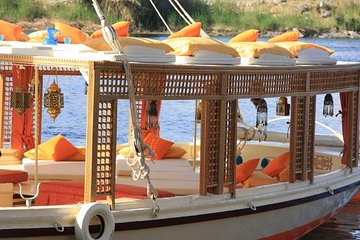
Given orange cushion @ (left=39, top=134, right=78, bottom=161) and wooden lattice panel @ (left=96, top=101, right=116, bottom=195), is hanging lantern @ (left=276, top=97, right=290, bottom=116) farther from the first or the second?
wooden lattice panel @ (left=96, top=101, right=116, bottom=195)

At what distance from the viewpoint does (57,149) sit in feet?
33.1

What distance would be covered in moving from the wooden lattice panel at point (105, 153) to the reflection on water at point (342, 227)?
359cm

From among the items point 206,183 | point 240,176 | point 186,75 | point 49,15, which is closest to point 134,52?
point 186,75

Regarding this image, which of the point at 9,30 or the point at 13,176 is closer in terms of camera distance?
the point at 13,176

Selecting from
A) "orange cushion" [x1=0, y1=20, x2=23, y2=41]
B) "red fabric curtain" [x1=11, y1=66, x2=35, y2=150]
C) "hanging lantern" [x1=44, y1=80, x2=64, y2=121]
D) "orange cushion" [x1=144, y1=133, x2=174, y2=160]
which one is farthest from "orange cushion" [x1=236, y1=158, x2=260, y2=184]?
"orange cushion" [x1=0, y1=20, x2=23, y2=41]

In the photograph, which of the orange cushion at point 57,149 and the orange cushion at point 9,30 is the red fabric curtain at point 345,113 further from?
the orange cushion at point 9,30

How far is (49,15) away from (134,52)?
95.4ft

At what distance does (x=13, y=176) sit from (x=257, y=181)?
2176mm

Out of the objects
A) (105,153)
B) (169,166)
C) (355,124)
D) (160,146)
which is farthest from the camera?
(355,124)

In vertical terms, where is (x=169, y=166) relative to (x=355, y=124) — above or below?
below

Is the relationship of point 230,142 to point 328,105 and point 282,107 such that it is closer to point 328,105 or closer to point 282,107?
point 282,107

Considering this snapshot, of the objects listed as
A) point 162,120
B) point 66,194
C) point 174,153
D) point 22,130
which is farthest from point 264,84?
point 162,120

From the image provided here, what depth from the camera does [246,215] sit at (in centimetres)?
907

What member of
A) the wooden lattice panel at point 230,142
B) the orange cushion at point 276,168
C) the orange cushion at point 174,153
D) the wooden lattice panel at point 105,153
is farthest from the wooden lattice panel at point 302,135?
the wooden lattice panel at point 105,153
